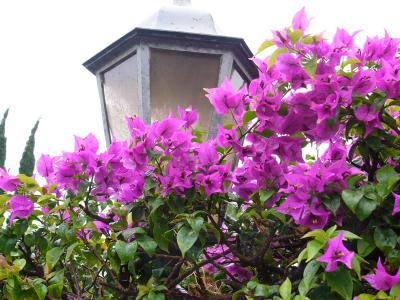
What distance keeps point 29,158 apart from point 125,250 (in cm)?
1172

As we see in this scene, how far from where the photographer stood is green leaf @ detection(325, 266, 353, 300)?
2.64ft

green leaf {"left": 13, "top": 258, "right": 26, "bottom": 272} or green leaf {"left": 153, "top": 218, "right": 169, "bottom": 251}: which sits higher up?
green leaf {"left": 153, "top": 218, "right": 169, "bottom": 251}

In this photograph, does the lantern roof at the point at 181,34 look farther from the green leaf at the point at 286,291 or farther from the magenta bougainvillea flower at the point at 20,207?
the green leaf at the point at 286,291

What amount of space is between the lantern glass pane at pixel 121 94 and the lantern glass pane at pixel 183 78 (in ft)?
0.24

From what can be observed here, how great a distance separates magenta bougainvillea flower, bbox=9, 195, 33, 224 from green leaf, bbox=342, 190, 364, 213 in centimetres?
66

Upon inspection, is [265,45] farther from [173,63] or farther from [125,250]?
[173,63]

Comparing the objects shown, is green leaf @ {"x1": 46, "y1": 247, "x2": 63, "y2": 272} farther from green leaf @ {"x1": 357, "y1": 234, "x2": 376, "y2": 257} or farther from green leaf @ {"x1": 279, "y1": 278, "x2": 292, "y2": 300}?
green leaf @ {"x1": 357, "y1": 234, "x2": 376, "y2": 257}

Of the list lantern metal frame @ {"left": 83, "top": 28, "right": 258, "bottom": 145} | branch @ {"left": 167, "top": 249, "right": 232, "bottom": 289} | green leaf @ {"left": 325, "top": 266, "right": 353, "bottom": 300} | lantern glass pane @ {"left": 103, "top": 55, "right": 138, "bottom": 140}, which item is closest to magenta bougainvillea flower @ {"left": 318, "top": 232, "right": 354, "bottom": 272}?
green leaf @ {"left": 325, "top": 266, "right": 353, "bottom": 300}

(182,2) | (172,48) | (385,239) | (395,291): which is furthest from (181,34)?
(395,291)

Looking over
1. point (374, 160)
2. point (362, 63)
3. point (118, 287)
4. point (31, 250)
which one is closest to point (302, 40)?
point (362, 63)

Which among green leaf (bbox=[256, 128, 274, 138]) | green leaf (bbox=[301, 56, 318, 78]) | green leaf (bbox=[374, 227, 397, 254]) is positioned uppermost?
green leaf (bbox=[301, 56, 318, 78])

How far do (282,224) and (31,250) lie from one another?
63 cm

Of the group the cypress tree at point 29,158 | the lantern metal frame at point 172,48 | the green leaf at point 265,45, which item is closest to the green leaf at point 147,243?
the green leaf at point 265,45

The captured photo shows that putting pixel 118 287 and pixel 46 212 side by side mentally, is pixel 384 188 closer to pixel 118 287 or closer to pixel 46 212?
pixel 118 287
